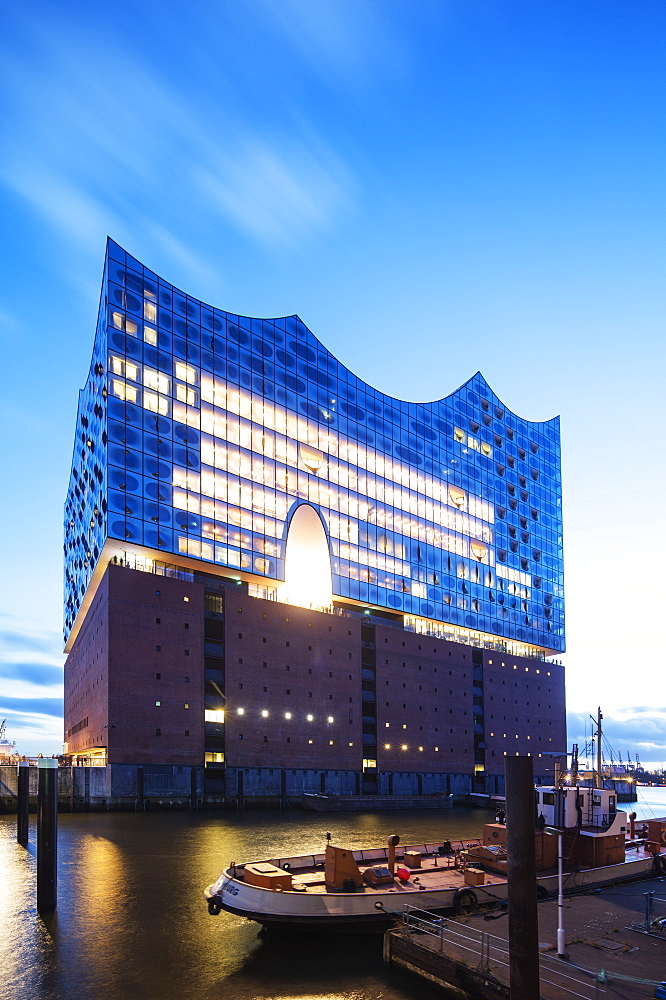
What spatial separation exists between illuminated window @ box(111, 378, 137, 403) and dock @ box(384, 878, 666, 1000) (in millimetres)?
65959

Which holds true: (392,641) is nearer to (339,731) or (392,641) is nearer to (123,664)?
(339,731)

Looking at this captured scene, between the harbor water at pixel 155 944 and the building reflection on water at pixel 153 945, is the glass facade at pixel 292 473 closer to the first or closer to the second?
the building reflection on water at pixel 153 945

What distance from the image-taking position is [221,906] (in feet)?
84.9

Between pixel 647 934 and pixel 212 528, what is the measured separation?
6989 cm

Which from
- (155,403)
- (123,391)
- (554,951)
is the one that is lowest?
(554,951)

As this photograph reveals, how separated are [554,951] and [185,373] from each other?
76.9m

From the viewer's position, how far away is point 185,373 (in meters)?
89.2

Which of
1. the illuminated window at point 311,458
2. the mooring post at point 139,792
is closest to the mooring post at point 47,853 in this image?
the mooring post at point 139,792

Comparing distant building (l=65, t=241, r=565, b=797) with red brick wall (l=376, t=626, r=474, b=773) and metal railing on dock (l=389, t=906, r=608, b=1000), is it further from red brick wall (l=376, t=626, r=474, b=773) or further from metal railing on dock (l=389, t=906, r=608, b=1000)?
metal railing on dock (l=389, t=906, r=608, b=1000)

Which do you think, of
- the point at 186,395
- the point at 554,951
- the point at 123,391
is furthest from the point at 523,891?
the point at 186,395

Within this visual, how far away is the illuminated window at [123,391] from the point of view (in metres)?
81.7

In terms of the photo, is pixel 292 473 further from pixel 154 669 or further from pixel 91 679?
pixel 91 679

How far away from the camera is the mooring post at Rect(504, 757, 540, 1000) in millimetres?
16109

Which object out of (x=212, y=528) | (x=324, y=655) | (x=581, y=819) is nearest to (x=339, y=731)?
(x=324, y=655)
